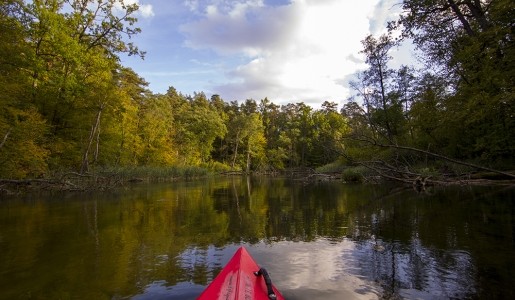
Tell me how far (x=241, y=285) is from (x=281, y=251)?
10.7 ft

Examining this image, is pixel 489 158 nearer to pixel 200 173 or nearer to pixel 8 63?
pixel 8 63

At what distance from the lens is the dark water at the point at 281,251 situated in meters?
4.13

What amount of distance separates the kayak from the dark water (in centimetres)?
92

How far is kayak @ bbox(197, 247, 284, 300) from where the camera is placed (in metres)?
2.83

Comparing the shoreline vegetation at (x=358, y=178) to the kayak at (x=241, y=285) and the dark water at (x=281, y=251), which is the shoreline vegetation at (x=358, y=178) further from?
the kayak at (x=241, y=285)

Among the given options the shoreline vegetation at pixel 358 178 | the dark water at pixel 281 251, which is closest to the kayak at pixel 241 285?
the dark water at pixel 281 251

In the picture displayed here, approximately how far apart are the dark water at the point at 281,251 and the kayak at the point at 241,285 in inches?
36.2

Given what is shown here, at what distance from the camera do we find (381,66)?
96.5 feet

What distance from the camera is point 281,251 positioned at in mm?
6059

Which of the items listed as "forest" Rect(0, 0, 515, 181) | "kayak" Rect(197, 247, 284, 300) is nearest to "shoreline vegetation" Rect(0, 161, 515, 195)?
Result: "forest" Rect(0, 0, 515, 181)

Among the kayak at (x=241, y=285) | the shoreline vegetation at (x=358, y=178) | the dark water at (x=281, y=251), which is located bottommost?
the dark water at (x=281, y=251)

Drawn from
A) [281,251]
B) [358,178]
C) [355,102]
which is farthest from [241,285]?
[355,102]

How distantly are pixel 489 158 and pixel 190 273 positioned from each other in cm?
1902

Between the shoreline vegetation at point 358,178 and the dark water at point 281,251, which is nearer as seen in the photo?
the dark water at point 281,251
